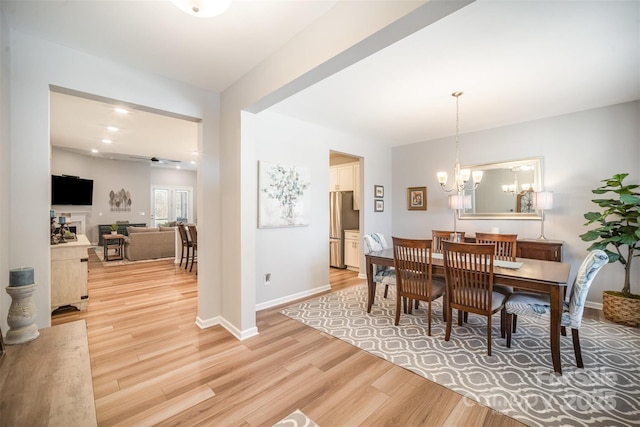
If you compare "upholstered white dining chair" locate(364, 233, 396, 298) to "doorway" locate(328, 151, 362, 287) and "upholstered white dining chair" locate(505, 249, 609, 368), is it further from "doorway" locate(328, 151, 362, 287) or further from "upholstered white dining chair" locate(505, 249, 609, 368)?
"doorway" locate(328, 151, 362, 287)

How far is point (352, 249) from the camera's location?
565 centimetres

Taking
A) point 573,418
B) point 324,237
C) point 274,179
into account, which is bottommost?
point 573,418

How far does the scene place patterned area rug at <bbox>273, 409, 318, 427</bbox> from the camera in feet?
5.26

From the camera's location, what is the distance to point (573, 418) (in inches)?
64.2

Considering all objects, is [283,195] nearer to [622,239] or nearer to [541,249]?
[541,249]

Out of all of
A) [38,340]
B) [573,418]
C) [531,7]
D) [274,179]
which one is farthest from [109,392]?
[531,7]

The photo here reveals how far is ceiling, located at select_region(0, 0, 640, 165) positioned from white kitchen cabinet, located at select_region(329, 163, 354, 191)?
193 centimetres

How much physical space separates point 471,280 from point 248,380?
205 centimetres

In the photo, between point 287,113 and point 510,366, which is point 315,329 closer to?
point 510,366

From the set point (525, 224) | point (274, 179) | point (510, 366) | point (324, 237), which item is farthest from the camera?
point (324, 237)

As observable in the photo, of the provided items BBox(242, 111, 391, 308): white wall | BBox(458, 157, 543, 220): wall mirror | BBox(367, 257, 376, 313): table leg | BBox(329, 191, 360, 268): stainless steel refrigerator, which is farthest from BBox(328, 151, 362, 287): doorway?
BBox(367, 257, 376, 313): table leg

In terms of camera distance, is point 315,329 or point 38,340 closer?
point 38,340

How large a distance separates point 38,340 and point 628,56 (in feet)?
15.6

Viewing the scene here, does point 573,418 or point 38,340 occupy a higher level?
point 38,340
